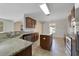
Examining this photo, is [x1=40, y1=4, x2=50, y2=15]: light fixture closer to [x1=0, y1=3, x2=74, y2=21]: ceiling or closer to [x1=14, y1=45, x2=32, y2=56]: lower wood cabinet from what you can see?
[x1=0, y1=3, x2=74, y2=21]: ceiling

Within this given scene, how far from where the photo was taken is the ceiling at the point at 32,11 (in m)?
1.80

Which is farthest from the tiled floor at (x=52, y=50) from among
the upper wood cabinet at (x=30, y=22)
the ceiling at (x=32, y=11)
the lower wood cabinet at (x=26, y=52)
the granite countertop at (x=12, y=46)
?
the ceiling at (x=32, y=11)

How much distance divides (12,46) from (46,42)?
0.56 m

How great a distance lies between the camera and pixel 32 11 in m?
1.83

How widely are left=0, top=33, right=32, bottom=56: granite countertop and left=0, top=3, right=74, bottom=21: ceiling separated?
14.1 inches

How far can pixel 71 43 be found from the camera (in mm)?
1782

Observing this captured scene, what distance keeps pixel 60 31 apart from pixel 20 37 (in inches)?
26.4

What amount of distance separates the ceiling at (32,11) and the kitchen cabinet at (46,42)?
1.00ft

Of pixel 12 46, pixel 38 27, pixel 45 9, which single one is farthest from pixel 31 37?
pixel 45 9

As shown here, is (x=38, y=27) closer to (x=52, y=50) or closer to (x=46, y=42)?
(x=46, y=42)

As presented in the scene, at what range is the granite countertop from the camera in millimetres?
1741

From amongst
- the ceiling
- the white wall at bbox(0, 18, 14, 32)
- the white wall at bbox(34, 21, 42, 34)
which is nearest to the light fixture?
the ceiling

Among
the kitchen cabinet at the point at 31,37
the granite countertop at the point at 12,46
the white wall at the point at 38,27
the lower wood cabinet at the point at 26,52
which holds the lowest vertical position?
the lower wood cabinet at the point at 26,52

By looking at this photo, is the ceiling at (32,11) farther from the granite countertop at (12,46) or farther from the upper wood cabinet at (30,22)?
the granite countertop at (12,46)
